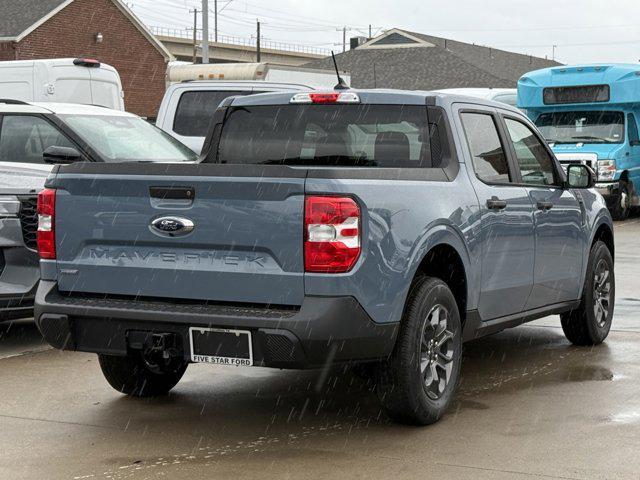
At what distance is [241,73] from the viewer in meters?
18.7

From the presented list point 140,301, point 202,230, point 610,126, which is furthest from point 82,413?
point 610,126

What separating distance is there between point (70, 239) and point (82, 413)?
3.69ft

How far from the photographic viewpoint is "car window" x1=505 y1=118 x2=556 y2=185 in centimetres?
778

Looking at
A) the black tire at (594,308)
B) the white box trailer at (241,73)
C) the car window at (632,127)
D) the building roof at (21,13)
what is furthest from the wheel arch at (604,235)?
the building roof at (21,13)

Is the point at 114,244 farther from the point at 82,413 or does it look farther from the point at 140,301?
the point at 82,413

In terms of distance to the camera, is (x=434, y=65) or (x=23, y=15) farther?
(x=434, y=65)

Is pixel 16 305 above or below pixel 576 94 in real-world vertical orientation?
below

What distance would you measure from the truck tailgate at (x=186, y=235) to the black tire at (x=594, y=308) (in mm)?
3541

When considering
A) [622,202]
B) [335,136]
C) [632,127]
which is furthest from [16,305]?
[632,127]

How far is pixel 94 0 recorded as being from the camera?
4922 cm

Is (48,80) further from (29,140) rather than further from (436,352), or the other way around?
(436,352)

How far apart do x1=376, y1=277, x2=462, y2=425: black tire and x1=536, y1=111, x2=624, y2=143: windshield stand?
1662 centimetres

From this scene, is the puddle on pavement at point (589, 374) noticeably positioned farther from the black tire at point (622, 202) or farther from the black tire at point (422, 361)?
the black tire at point (622, 202)

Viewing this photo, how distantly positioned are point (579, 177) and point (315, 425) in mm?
3040
